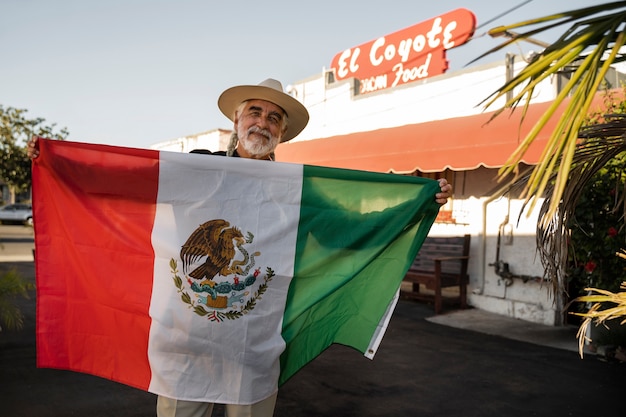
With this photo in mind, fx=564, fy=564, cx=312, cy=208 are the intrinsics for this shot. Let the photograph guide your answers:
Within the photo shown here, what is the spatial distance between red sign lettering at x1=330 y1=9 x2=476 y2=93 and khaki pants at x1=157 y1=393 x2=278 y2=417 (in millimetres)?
8475

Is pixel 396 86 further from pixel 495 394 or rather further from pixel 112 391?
pixel 112 391

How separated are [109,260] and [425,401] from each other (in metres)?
3.08

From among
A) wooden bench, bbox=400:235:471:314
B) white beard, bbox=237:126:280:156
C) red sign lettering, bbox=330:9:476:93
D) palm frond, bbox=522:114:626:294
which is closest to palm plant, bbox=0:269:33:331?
white beard, bbox=237:126:280:156

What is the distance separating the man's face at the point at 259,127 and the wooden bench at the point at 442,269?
19.4 ft

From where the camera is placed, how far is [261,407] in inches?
109

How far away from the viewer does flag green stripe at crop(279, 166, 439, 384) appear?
3.03 m

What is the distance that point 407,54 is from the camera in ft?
→ 36.9

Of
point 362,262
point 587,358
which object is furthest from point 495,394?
point 362,262

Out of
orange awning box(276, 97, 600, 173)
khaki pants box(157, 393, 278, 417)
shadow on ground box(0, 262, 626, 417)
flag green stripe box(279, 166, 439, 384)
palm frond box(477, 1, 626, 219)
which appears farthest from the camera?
orange awning box(276, 97, 600, 173)

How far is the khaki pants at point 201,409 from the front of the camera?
2670mm

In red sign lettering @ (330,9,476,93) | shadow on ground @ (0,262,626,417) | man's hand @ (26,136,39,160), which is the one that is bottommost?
shadow on ground @ (0,262,626,417)

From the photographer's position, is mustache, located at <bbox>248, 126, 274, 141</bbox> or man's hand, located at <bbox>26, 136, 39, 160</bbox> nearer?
man's hand, located at <bbox>26, 136, 39, 160</bbox>

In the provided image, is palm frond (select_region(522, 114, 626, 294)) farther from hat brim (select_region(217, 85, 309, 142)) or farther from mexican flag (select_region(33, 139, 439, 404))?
hat brim (select_region(217, 85, 309, 142))

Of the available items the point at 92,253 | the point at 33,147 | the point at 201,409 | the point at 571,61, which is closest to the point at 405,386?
the point at 201,409
